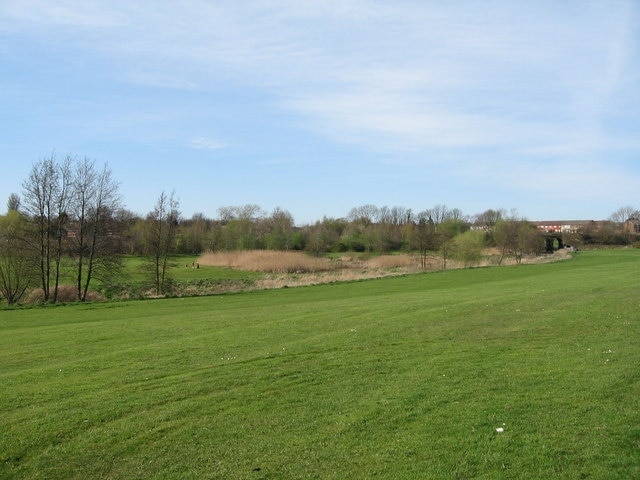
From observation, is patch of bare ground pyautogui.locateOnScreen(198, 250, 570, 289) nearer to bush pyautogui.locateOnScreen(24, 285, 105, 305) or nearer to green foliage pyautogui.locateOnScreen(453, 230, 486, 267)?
green foliage pyautogui.locateOnScreen(453, 230, 486, 267)

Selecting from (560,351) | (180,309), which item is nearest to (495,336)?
(560,351)

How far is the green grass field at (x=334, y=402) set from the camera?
22.6ft

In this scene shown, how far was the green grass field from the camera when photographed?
22.6 ft

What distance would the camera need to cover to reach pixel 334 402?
9148mm

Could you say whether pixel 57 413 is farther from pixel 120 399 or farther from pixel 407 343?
pixel 407 343

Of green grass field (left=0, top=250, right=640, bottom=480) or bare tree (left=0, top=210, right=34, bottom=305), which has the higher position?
bare tree (left=0, top=210, right=34, bottom=305)

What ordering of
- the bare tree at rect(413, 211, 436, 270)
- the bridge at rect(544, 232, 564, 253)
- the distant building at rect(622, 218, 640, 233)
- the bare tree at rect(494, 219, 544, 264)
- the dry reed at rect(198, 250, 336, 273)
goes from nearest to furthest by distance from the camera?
the dry reed at rect(198, 250, 336, 273), the bare tree at rect(413, 211, 436, 270), the bare tree at rect(494, 219, 544, 264), the bridge at rect(544, 232, 564, 253), the distant building at rect(622, 218, 640, 233)

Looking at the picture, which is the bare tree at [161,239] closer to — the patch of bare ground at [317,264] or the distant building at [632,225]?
the patch of bare ground at [317,264]

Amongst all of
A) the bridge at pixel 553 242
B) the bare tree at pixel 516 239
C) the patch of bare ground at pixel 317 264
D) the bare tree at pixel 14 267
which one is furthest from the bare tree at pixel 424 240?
the bare tree at pixel 14 267

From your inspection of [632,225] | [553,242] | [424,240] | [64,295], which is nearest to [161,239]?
[64,295]

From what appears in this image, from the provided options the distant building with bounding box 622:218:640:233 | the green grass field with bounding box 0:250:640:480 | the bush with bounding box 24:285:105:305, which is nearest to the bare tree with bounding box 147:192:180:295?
the bush with bounding box 24:285:105:305

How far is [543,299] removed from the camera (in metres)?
23.1

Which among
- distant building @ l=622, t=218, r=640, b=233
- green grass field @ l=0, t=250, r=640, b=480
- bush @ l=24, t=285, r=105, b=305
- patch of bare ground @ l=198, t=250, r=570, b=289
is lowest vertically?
bush @ l=24, t=285, r=105, b=305

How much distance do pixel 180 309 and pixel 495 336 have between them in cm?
1826
